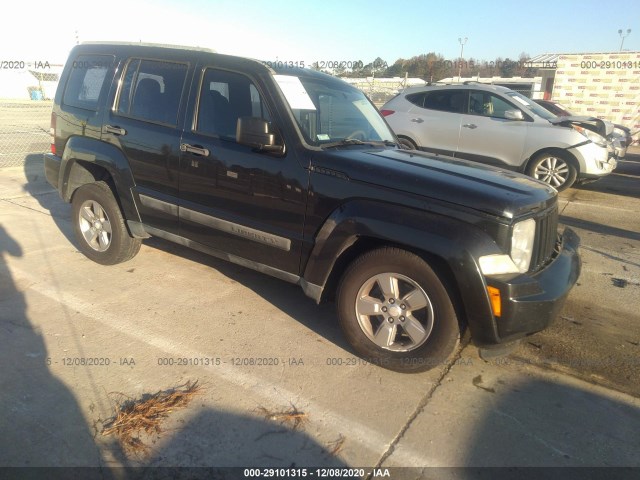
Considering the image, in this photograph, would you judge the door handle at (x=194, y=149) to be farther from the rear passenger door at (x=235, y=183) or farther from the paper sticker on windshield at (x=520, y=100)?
the paper sticker on windshield at (x=520, y=100)

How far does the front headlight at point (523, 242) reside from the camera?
2.92 m

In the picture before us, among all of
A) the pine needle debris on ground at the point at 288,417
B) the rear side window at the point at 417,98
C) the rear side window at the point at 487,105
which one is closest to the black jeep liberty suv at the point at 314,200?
the pine needle debris on ground at the point at 288,417

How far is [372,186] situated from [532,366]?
1.69 meters

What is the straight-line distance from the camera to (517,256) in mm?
2965

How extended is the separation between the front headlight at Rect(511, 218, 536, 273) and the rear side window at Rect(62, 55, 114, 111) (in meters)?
3.82

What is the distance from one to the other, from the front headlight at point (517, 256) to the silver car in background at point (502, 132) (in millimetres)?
5663

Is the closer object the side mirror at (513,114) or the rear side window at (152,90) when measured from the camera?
the rear side window at (152,90)

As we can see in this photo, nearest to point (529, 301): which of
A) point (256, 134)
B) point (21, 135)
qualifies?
point (256, 134)

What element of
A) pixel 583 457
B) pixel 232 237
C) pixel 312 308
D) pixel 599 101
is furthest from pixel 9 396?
pixel 599 101

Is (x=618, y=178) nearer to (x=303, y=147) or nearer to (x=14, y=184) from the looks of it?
(x=303, y=147)

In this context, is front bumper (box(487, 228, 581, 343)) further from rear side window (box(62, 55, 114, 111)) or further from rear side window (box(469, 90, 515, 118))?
rear side window (box(469, 90, 515, 118))

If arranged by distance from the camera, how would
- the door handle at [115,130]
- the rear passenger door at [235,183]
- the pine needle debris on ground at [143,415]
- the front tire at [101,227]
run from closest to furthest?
the pine needle debris on ground at [143,415]
the rear passenger door at [235,183]
the door handle at [115,130]
the front tire at [101,227]

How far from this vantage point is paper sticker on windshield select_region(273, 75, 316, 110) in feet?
11.9

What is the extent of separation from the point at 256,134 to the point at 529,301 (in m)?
2.04
